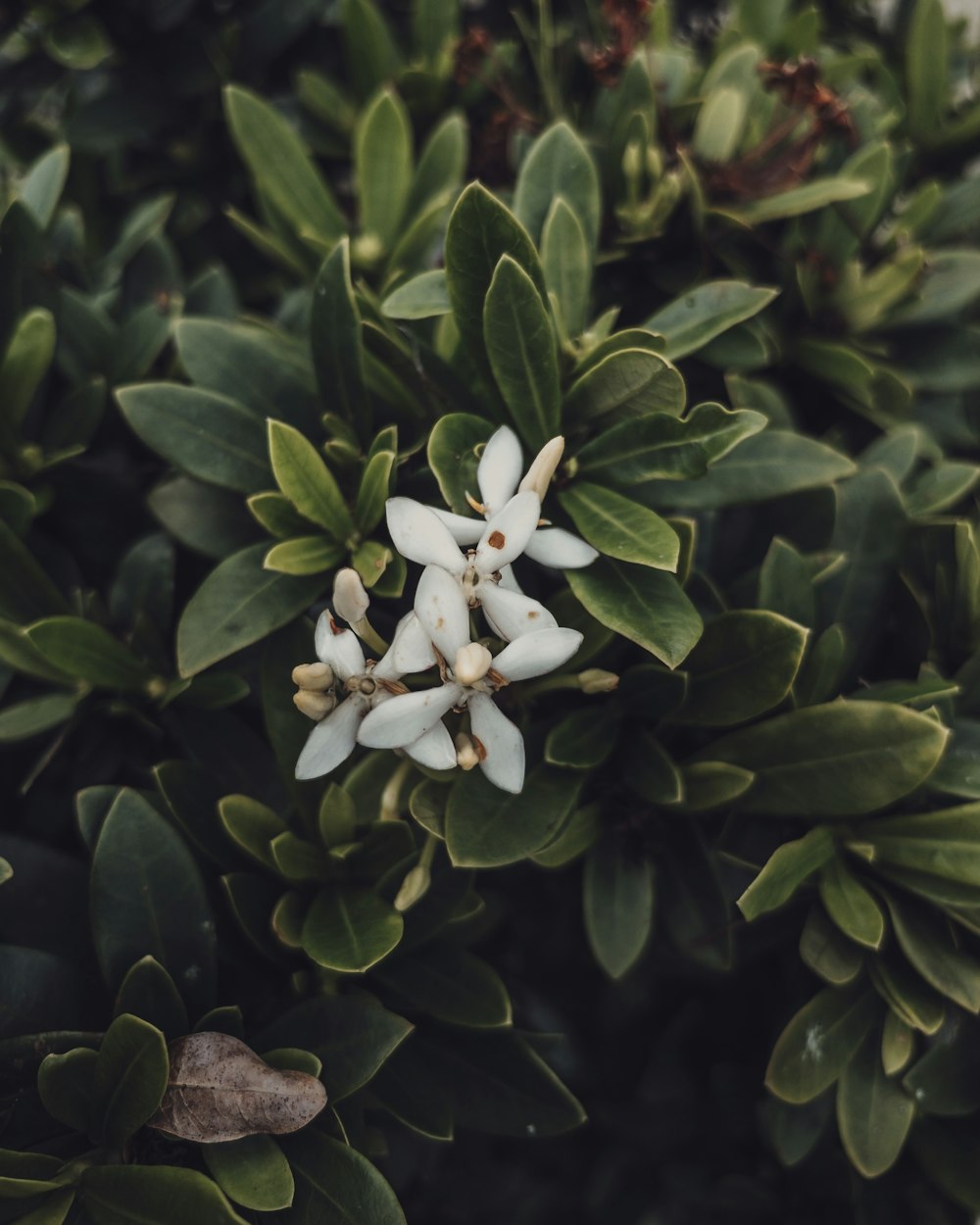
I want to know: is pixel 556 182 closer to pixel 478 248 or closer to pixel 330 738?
pixel 478 248

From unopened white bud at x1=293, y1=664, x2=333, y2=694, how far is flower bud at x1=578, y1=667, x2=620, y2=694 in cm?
24

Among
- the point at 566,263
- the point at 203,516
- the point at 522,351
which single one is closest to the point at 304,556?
the point at 203,516

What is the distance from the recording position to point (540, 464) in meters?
0.85

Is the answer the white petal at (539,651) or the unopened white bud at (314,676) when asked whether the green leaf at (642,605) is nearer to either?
the white petal at (539,651)

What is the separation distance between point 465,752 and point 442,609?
0.12 metres

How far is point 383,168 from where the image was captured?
1.28 m

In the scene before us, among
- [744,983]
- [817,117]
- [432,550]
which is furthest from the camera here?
[744,983]

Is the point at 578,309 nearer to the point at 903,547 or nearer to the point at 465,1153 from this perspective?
the point at 903,547

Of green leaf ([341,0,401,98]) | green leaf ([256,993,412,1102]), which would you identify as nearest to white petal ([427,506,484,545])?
green leaf ([256,993,412,1102])

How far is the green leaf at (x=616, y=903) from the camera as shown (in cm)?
102

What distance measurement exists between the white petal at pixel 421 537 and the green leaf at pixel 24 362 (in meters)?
0.53

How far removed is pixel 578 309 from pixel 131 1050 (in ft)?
2.65

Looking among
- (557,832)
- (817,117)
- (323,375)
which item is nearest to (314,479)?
(323,375)

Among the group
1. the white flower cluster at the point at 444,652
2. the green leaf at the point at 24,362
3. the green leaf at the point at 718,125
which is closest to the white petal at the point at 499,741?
the white flower cluster at the point at 444,652
